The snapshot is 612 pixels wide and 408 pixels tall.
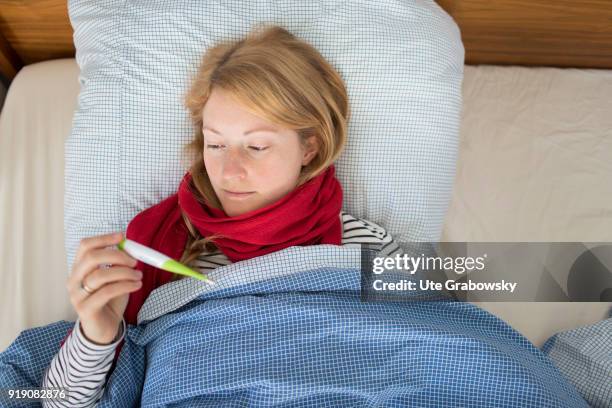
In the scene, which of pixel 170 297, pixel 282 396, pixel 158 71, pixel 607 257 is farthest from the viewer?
pixel 607 257

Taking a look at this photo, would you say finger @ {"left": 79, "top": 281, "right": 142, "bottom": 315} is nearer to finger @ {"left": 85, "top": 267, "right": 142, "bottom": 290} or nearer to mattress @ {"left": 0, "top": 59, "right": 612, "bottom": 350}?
finger @ {"left": 85, "top": 267, "right": 142, "bottom": 290}

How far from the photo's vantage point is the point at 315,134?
1.30 m

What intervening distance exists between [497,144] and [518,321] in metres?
0.50

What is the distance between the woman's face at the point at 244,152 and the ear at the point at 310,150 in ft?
0.17

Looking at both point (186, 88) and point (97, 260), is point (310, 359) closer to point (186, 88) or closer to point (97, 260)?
point (97, 260)

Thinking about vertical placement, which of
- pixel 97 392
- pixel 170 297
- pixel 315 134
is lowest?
pixel 97 392

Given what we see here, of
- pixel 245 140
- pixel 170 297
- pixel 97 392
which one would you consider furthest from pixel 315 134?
pixel 97 392

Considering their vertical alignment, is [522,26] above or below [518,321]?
above

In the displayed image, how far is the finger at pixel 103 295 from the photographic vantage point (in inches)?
40.3

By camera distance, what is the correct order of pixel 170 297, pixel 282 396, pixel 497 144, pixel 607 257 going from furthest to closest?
pixel 497 144, pixel 607 257, pixel 170 297, pixel 282 396

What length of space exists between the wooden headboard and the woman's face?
740 millimetres

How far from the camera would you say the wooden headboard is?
5.48 feet

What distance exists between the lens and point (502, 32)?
1.83 meters

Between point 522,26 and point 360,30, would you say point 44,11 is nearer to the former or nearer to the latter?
point 360,30
